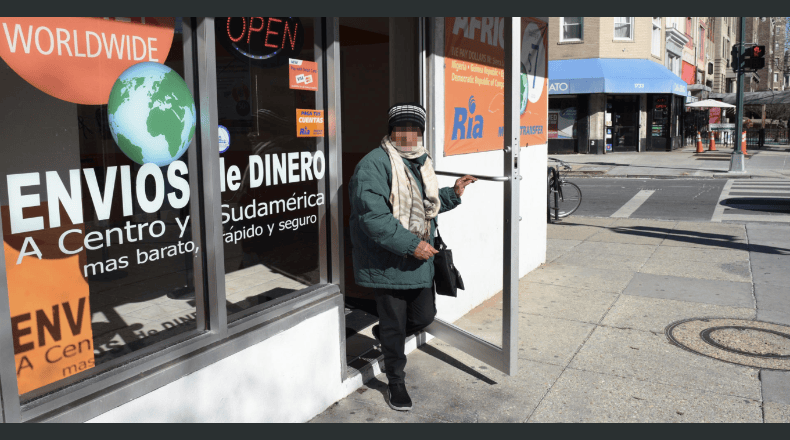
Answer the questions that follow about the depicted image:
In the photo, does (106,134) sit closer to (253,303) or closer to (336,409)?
(253,303)

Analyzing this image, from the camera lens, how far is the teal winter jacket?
3.67 metres

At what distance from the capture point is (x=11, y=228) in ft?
8.43

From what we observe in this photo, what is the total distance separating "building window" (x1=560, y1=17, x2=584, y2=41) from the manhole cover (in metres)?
24.5

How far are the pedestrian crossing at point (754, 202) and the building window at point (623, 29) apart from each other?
11931 mm

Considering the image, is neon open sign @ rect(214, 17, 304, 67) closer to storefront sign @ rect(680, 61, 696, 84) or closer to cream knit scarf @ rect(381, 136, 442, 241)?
cream knit scarf @ rect(381, 136, 442, 241)

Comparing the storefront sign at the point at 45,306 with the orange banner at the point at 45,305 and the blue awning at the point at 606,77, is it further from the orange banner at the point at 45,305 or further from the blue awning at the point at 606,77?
the blue awning at the point at 606,77

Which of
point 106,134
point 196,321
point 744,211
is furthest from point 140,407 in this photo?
point 744,211

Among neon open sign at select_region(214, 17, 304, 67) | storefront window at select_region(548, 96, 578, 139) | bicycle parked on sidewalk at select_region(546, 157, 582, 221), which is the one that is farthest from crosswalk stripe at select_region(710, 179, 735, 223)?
storefront window at select_region(548, 96, 578, 139)

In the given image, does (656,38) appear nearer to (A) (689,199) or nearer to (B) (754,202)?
(A) (689,199)

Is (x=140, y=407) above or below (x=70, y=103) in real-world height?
below

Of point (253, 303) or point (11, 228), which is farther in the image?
point (253, 303)

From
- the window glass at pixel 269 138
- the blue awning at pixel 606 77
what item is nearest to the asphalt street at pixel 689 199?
the blue awning at pixel 606 77

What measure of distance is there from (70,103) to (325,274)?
76.3 inches

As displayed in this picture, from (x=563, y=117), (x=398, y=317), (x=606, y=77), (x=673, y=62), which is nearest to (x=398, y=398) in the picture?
(x=398, y=317)
